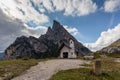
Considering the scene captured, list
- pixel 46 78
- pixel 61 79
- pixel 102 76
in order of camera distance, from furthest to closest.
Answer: pixel 102 76 < pixel 46 78 < pixel 61 79

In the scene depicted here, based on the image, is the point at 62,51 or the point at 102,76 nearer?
the point at 102,76

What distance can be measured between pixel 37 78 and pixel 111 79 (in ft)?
37.7

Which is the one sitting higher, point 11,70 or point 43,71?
point 11,70

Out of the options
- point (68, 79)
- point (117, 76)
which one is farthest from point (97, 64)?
point (68, 79)

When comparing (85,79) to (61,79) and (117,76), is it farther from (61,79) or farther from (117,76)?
(117,76)

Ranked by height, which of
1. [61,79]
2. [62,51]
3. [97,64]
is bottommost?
[61,79]

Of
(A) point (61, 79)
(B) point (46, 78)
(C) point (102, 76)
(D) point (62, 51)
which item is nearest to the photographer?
(A) point (61, 79)

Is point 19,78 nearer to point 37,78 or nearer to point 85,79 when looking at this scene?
point 37,78

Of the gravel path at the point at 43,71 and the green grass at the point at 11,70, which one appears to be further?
the green grass at the point at 11,70

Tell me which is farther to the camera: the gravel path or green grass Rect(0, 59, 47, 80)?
green grass Rect(0, 59, 47, 80)

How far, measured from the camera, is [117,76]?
1411 inches

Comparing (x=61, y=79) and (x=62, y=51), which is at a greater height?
(x=62, y=51)

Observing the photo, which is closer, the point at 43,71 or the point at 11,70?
the point at 43,71

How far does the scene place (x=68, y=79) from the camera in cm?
2967
